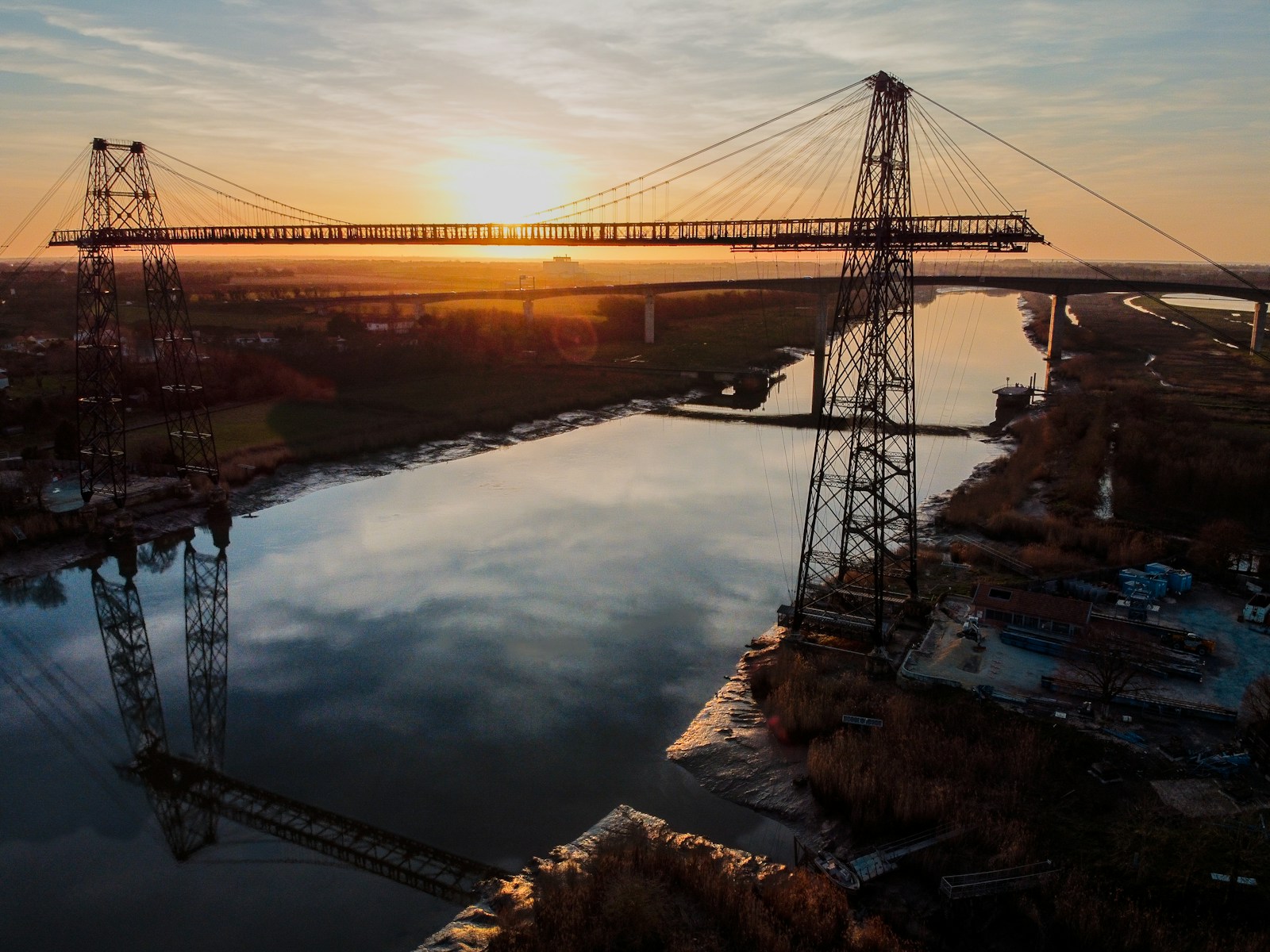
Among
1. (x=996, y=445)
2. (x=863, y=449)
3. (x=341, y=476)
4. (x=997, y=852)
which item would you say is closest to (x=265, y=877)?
(x=997, y=852)

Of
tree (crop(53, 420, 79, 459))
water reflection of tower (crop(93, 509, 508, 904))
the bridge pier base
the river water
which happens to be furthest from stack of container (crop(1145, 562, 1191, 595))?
the bridge pier base

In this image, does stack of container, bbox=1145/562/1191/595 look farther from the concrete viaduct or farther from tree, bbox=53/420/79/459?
tree, bbox=53/420/79/459

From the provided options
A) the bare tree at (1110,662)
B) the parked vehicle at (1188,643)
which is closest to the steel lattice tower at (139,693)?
the bare tree at (1110,662)

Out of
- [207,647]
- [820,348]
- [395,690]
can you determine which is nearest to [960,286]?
[820,348]

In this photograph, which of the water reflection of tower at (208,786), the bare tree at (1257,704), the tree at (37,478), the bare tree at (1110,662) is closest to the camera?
the water reflection of tower at (208,786)

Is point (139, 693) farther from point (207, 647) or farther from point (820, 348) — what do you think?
point (820, 348)

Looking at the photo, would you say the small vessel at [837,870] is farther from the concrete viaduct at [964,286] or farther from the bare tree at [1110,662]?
the concrete viaduct at [964,286]
